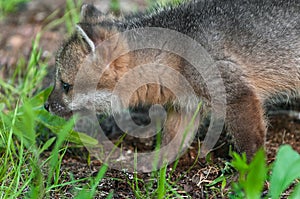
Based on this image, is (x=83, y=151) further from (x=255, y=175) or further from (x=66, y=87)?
(x=255, y=175)

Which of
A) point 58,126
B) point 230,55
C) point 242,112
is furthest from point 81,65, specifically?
point 242,112

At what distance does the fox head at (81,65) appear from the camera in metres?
4.61

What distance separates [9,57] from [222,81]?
122 inches

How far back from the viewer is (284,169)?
3361 millimetres

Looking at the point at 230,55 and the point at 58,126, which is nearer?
the point at 230,55

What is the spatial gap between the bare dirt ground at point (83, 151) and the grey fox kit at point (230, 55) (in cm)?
44

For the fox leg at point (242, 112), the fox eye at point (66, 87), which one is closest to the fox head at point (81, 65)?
the fox eye at point (66, 87)

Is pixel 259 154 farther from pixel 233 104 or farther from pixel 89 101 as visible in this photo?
pixel 89 101

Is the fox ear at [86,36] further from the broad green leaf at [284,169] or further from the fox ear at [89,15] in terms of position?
the broad green leaf at [284,169]

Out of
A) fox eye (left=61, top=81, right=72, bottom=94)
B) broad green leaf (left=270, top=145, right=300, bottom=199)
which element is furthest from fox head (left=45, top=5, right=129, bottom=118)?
broad green leaf (left=270, top=145, right=300, bottom=199)

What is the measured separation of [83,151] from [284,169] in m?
2.35

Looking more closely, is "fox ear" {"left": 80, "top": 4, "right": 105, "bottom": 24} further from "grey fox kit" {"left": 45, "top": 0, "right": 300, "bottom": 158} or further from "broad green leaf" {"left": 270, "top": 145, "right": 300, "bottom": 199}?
"broad green leaf" {"left": 270, "top": 145, "right": 300, "bottom": 199}

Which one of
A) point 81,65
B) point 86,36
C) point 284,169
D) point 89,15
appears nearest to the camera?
point 284,169

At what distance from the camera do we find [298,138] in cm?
532
